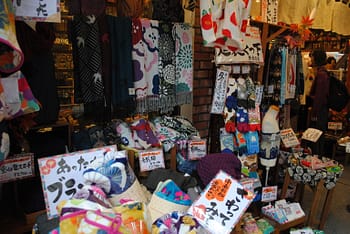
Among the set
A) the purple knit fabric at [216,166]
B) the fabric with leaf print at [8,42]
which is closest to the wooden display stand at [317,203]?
the purple knit fabric at [216,166]

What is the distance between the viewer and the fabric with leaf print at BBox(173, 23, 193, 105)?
279cm

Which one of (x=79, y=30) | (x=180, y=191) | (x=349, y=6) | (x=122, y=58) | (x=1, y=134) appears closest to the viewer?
(x=1, y=134)

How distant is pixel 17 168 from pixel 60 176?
0.49 meters

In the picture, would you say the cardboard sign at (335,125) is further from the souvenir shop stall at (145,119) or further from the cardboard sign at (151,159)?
the cardboard sign at (151,159)

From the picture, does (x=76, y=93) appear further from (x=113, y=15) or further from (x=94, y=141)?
(x=113, y=15)

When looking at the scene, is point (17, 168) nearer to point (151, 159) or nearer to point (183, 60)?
point (151, 159)

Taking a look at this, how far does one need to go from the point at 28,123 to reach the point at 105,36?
86cm

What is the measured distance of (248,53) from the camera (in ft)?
10.7

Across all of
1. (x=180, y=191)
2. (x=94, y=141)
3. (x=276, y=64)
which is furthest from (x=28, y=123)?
(x=276, y=64)

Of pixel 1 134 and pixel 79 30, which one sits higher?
pixel 79 30

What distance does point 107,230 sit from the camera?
3.68ft

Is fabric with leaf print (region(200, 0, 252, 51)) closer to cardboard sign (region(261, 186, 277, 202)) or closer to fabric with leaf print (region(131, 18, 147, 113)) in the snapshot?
fabric with leaf print (region(131, 18, 147, 113))

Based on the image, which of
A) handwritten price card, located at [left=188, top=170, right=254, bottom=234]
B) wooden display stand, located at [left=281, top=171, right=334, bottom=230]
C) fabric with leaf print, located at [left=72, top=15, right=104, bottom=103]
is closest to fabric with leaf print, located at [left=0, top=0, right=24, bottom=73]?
fabric with leaf print, located at [left=72, top=15, right=104, bottom=103]

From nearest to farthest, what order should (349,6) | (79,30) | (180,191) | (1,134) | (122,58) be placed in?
(1,134)
(180,191)
(79,30)
(122,58)
(349,6)
